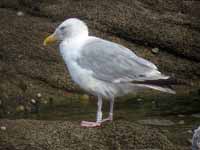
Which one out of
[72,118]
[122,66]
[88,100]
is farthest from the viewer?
[88,100]

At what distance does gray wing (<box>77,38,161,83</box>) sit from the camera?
31.8ft

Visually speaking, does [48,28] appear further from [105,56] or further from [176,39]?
[105,56]

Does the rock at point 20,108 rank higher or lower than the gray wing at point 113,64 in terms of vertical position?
lower

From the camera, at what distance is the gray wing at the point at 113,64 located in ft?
31.8

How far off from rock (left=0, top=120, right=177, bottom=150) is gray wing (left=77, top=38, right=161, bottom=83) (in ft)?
2.69

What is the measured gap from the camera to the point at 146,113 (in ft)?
37.9

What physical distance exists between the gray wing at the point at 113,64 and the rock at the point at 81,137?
821 mm

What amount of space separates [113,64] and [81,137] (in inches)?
53.2

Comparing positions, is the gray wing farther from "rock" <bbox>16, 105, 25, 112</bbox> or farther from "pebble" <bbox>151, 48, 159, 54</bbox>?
"pebble" <bbox>151, 48, 159, 54</bbox>

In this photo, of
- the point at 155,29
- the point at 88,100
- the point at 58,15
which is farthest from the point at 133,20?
the point at 88,100

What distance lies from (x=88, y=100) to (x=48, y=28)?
1.89 m

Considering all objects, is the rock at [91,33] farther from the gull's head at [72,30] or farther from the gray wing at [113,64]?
the gray wing at [113,64]

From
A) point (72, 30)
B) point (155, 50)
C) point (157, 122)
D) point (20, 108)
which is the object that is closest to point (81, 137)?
point (72, 30)

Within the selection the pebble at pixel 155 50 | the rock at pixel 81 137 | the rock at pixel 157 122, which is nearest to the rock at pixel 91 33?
the pebble at pixel 155 50
